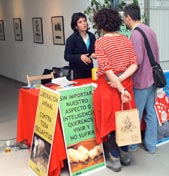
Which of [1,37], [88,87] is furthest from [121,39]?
[1,37]

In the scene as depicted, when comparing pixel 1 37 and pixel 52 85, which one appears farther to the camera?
pixel 1 37

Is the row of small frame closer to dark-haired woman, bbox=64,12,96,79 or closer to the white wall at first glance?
the white wall

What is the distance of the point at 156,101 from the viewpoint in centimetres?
332

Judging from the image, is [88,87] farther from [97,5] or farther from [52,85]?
[97,5]

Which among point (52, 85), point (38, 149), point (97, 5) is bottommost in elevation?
point (38, 149)

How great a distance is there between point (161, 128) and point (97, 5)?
180 cm

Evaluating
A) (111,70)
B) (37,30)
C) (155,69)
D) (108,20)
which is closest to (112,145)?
(111,70)

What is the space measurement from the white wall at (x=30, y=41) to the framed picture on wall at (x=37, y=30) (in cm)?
9

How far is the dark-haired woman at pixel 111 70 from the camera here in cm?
263

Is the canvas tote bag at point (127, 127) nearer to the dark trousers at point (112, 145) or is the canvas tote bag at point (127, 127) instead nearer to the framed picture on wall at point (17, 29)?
the dark trousers at point (112, 145)

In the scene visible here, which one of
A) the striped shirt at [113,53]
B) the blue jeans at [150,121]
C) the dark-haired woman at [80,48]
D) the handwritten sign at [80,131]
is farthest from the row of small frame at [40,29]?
the striped shirt at [113,53]

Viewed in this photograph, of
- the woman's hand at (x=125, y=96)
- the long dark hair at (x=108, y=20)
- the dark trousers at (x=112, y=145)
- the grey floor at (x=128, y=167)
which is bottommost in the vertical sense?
the grey floor at (x=128, y=167)

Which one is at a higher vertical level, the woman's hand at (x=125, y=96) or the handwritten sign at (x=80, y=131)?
the woman's hand at (x=125, y=96)

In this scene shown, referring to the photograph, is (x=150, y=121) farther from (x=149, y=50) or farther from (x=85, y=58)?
(x=85, y=58)
